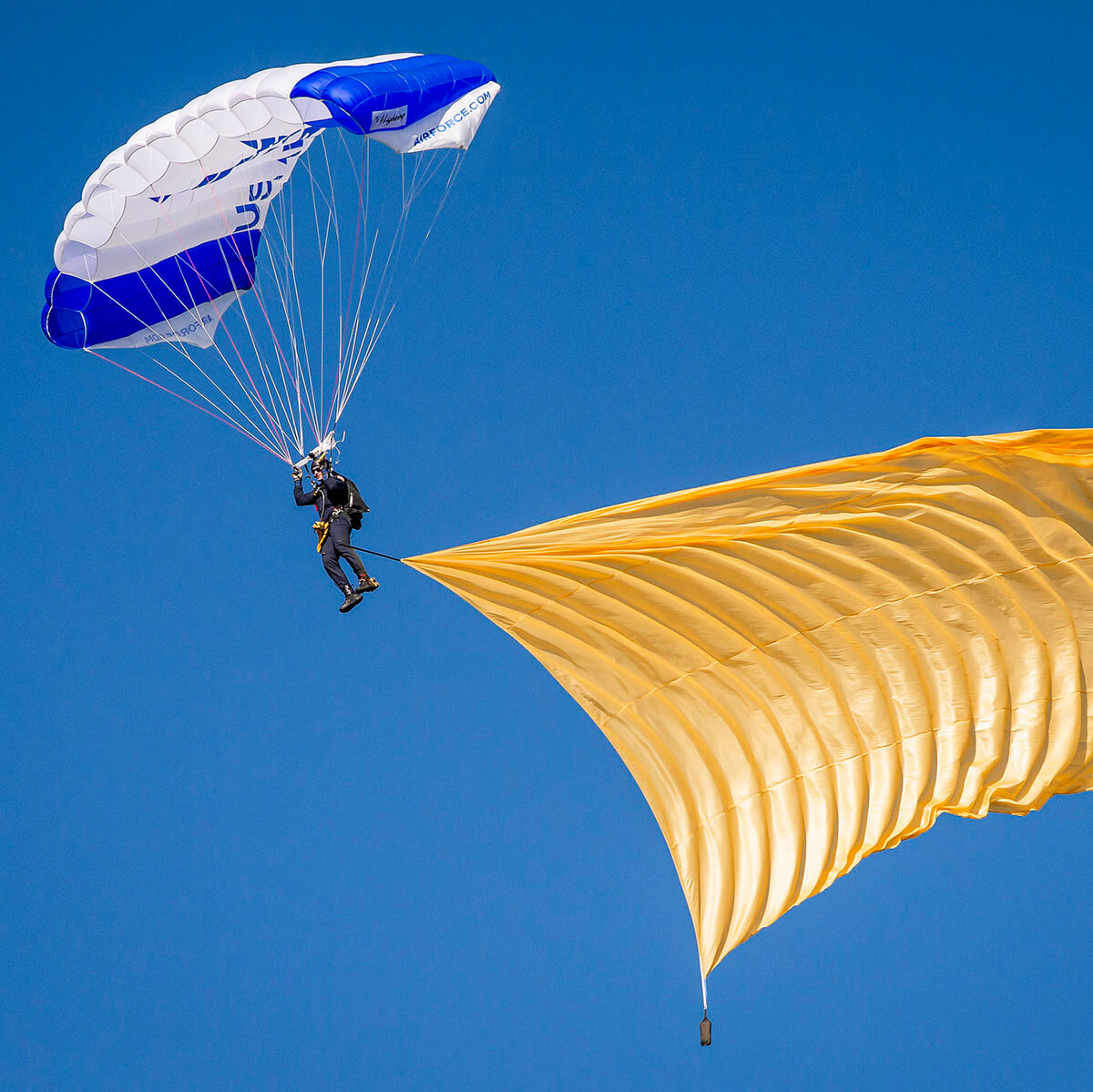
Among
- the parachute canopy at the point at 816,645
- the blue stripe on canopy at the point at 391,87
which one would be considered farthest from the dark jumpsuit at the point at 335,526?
the blue stripe on canopy at the point at 391,87

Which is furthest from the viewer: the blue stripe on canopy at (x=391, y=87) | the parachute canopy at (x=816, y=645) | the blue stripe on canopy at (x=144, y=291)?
the blue stripe on canopy at (x=144, y=291)

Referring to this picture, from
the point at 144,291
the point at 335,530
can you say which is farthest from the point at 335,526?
the point at 144,291

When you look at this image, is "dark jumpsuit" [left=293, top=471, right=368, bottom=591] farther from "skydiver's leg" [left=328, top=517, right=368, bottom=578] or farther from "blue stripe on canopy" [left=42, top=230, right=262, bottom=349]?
"blue stripe on canopy" [left=42, top=230, right=262, bottom=349]

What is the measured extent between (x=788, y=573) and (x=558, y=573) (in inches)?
53.2

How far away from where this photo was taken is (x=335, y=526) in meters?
12.5

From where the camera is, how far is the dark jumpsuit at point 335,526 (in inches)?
493

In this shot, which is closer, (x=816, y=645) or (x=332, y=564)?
(x=816, y=645)

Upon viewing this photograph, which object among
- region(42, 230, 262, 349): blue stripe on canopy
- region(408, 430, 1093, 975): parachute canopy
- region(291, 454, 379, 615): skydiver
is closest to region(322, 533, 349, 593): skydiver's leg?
region(291, 454, 379, 615): skydiver

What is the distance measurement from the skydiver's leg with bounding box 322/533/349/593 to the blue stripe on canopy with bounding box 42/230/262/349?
2.76 m

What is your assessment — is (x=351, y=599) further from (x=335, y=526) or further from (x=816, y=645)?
(x=816, y=645)

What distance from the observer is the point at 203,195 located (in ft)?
44.6

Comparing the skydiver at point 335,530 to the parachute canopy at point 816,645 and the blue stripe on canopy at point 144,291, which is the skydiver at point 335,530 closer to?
the parachute canopy at point 816,645

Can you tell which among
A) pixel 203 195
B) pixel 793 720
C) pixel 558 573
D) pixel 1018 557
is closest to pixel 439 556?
pixel 558 573

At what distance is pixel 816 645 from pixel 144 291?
620 centimetres
